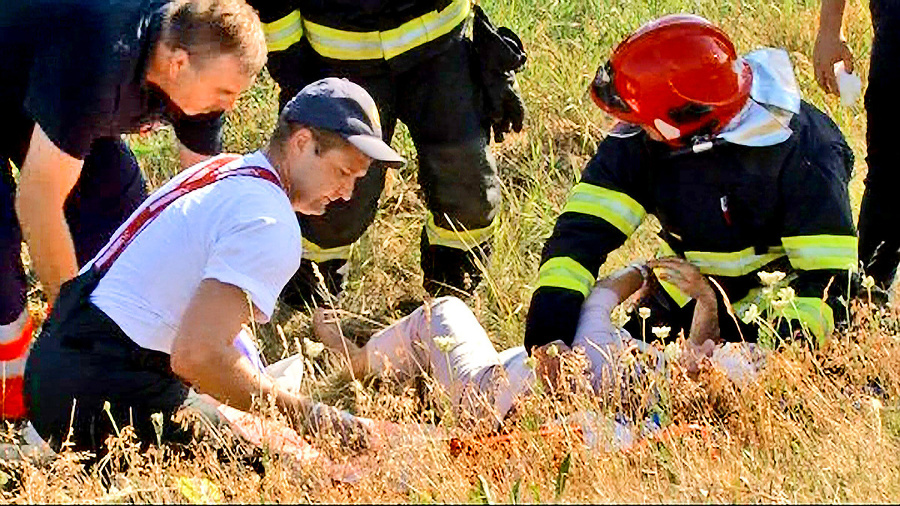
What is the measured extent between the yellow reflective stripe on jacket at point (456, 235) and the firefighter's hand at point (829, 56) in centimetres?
118

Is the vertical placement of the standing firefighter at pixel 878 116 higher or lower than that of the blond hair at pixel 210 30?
lower

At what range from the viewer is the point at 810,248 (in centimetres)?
361

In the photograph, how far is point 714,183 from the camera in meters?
3.76

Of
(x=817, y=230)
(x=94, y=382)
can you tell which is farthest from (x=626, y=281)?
(x=94, y=382)

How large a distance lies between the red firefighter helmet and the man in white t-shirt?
0.79 meters

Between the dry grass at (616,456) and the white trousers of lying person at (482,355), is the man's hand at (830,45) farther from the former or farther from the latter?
the white trousers of lying person at (482,355)

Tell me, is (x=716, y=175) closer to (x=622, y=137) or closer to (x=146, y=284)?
(x=622, y=137)

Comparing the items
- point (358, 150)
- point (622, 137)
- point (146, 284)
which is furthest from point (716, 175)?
point (146, 284)

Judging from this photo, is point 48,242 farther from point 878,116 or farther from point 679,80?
point 878,116

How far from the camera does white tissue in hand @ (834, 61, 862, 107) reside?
14.4 feet

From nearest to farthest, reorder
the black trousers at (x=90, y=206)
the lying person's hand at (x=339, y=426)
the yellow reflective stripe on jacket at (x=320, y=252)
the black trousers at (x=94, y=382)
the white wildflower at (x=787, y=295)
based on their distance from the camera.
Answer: the white wildflower at (x=787, y=295) → the lying person's hand at (x=339, y=426) → the black trousers at (x=94, y=382) → the black trousers at (x=90, y=206) → the yellow reflective stripe on jacket at (x=320, y=252)

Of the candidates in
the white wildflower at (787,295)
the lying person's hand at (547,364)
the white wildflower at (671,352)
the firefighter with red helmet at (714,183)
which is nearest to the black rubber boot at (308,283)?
the firefighter with red helmet at (714,183)

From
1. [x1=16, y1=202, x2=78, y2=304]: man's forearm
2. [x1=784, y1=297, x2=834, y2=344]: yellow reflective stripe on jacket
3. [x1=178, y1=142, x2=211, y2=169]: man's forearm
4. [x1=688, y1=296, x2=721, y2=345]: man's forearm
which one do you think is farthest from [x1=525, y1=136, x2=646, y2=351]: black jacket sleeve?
[x1=16, y1=202, x2=78, y2=304]: man's forearm

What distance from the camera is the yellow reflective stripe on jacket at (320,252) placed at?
15.7ft
